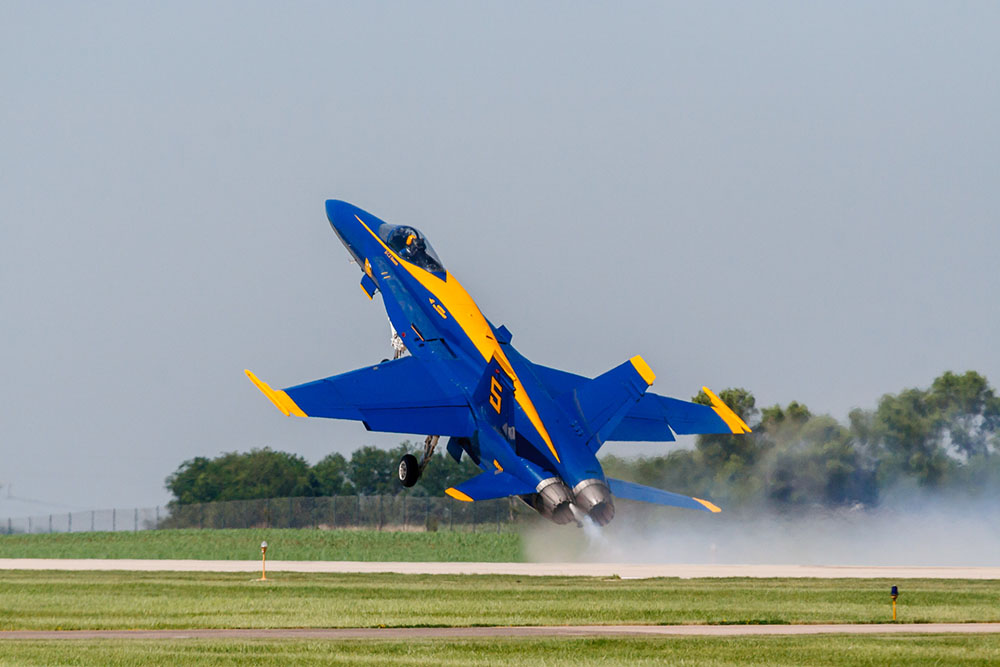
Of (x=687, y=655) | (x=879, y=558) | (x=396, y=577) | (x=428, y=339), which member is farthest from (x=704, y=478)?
(x=687, y=655)

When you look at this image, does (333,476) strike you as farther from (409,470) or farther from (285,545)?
(409,470)

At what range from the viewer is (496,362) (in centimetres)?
3681

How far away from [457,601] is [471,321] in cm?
948

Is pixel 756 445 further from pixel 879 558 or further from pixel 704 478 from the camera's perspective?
pixel 879 558

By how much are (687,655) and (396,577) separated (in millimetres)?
26534

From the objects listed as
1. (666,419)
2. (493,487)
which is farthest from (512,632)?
(666,419)

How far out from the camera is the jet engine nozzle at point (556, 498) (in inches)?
1374

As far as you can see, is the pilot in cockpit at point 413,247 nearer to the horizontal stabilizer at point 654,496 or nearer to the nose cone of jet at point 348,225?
the nose cone of jet at point 348,225

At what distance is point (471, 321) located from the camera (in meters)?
39.9

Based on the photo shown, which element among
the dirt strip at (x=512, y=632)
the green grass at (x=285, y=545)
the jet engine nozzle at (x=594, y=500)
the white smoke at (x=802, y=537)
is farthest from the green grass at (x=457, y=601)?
the green grass at (x=285, y=545)

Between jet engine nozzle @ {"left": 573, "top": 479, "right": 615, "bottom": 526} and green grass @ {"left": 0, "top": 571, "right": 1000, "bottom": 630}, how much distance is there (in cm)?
408

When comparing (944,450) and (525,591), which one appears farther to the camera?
(944,450)

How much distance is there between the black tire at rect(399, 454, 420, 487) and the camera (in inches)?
1480

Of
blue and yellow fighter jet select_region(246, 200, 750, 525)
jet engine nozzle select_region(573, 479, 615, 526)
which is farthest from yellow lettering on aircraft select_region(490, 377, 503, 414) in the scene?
jet engine nozzle select_region(573, 479, 615, 526)
